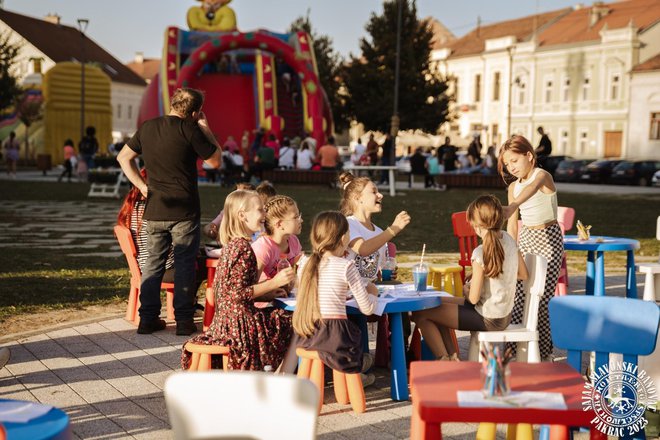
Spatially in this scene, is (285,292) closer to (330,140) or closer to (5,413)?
(5,413)

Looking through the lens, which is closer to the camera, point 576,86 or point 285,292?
point 285,292

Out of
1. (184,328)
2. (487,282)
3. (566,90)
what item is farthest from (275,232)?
(566,90)

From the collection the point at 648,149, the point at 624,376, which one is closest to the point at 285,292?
the point at 624,376

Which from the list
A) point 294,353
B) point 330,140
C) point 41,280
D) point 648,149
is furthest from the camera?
point 648,149

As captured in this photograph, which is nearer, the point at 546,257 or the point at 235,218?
the point at 235,218

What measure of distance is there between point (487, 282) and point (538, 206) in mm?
1230

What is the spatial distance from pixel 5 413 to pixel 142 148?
14.7ft

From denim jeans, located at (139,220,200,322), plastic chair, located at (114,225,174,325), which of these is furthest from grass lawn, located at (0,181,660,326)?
denim jeans, located at (139,220,200,322)

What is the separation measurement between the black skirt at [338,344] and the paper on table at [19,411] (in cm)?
248

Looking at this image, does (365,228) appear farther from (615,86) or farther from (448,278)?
(615,86)

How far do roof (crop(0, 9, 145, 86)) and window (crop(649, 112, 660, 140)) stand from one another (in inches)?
1493

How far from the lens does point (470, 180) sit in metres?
28.9

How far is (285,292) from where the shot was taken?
6.02m

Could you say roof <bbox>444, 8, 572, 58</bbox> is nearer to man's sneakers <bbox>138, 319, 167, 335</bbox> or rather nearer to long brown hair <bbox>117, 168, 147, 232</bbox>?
long brown hair <bbox>117, 168, 147, 232</bbox>
